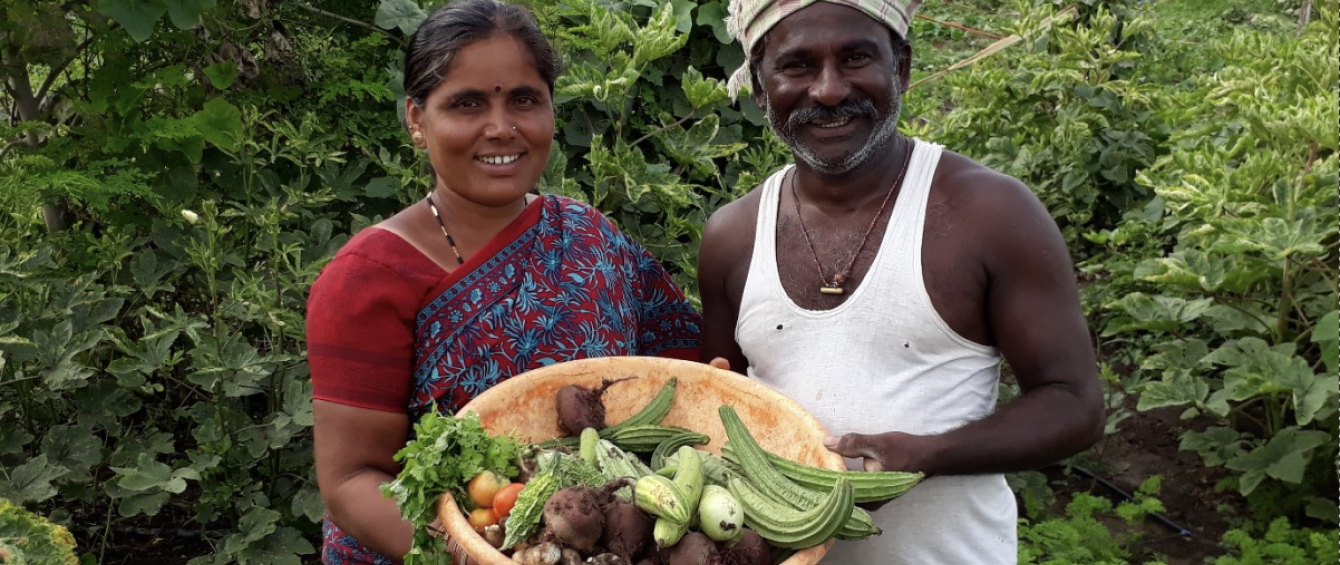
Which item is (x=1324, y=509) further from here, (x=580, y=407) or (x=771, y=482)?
(x=580, y=407)

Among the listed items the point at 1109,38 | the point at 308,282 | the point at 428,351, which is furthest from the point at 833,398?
the point at 1109,38

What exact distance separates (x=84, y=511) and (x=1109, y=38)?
20.3ft

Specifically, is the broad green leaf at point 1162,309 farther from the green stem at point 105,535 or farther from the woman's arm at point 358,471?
the green stem at point 105,535

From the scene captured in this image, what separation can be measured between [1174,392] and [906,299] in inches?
106

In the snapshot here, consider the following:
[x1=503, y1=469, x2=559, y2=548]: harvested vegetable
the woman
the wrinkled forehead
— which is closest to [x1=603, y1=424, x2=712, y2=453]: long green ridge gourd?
the woman

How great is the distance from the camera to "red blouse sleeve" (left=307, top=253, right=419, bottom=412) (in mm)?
2750

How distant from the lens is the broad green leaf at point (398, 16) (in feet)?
14.9

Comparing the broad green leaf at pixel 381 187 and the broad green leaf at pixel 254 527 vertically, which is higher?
the broad green leaf at pixel 381 187

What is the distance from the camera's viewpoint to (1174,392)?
16.4 feet

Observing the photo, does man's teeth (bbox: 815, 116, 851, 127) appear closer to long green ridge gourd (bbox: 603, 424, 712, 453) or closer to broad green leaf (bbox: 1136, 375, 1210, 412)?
long green ridge gourd (bbox: 603, 424, 712, 453)

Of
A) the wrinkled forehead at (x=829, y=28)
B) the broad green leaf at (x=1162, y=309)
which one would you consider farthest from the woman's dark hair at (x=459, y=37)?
the broad green leaf at (x=1162, y=309)

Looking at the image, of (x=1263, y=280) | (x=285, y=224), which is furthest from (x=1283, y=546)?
(x=285, y=224)

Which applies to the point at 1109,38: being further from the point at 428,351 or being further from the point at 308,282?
the point at 428,351

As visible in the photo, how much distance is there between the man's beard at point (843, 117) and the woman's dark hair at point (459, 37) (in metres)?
0.62
